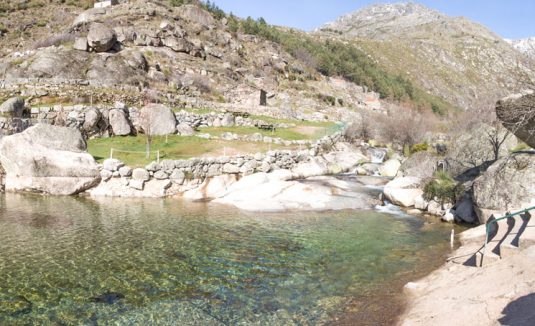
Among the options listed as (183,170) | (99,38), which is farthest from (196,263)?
(99,38)

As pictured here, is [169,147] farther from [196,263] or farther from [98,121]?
[196,263]

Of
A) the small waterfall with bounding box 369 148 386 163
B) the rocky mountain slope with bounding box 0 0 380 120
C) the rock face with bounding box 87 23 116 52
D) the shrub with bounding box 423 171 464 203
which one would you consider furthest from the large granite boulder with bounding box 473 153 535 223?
the rock face with bounding box 87 23 116 52

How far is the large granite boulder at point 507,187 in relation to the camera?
17.3 meters

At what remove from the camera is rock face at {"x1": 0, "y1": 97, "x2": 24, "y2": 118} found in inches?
1374

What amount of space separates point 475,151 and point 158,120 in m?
30.8

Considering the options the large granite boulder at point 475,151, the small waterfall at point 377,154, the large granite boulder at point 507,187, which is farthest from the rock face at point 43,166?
the small waterfall at point 377,154

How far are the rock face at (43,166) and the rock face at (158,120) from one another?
13.4m

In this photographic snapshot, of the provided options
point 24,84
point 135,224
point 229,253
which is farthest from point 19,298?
point 24,84

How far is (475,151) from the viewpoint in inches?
1124

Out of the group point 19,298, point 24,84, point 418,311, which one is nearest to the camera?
point 418,311

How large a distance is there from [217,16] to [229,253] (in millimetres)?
119602

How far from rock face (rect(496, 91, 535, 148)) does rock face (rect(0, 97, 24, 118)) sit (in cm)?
3830

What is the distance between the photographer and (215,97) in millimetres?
71000

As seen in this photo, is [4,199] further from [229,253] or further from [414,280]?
[414,280]
